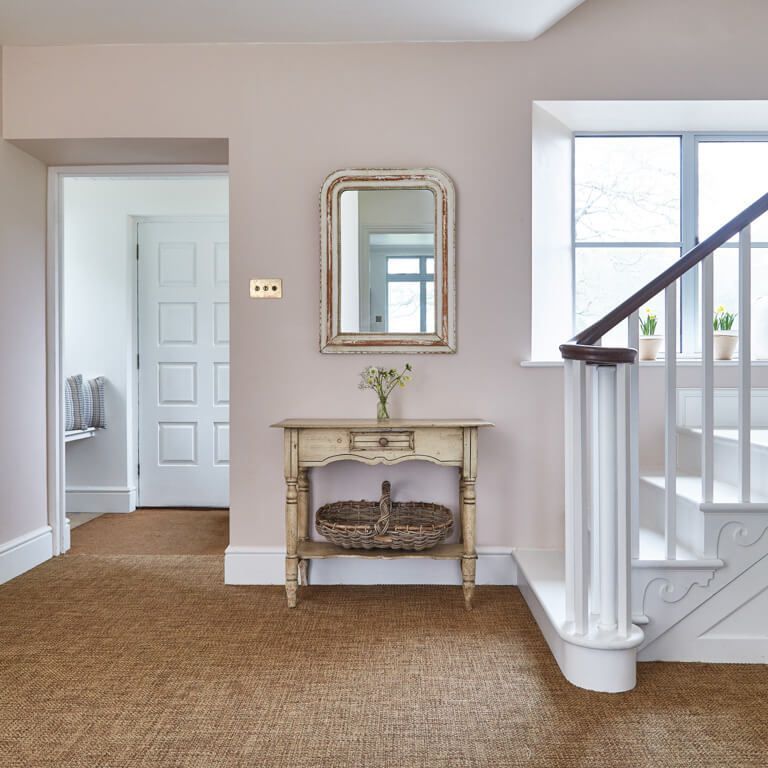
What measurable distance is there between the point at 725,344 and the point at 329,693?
2.47 metres

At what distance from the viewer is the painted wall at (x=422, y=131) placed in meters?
2.99

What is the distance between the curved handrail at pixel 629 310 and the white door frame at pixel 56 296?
2.16m

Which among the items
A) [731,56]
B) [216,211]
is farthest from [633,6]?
[216,211]

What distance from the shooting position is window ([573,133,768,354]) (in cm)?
342

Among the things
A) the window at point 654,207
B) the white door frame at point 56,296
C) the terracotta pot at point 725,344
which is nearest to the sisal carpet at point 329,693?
the white door frame at point 56,296

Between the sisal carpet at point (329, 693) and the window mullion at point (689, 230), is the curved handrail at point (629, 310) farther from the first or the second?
the window mullion at point (689, 230)

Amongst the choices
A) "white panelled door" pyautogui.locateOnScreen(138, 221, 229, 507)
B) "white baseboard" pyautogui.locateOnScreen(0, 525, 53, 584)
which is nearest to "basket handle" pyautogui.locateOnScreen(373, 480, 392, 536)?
"white baseboard" pyautogui.locateOnScreen(0, 525, 53, 584)

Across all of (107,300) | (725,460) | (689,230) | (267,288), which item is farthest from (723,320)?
(107,300)

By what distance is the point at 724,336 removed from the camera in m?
3.24

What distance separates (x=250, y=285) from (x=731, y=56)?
7.72 feet

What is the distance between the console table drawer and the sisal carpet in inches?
25.1

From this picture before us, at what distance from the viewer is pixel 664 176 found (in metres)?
3.44

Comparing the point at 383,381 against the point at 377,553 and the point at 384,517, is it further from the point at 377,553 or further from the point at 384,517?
the point at 377,553

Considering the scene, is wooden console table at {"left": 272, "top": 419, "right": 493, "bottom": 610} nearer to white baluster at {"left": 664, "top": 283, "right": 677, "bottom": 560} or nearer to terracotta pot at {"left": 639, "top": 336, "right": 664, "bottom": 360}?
white baluster at {"left": 664, "top": 283, "right": 677, "bottom": 560}
